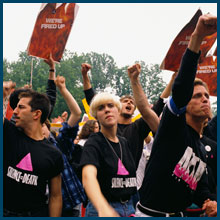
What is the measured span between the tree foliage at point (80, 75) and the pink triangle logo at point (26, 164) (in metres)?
43.2

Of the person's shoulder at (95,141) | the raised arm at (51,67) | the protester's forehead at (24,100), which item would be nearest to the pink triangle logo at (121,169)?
the person's shoulder at (95,141)

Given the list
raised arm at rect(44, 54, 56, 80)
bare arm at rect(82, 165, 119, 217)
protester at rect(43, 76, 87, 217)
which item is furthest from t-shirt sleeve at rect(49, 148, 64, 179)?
raised arm at rect(44, 54, 56, 80)

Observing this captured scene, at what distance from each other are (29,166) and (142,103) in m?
1.11

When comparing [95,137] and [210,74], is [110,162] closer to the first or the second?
[95,137]

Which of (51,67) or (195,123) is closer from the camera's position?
(195,123)

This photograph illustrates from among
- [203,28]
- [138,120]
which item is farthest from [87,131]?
[203,28]

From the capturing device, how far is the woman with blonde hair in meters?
2.64

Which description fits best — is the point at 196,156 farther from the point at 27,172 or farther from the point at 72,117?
the point at 72,117

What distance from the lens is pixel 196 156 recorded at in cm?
250

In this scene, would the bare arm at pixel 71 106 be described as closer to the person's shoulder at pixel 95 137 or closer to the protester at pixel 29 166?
the protester at pixel 29 166

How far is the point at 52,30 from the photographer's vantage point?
4.68 meters

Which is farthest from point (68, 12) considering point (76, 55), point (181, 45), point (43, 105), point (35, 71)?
point (76, 55)

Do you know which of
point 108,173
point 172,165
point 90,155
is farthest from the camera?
point 108,173

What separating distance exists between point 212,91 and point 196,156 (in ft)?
12.8
